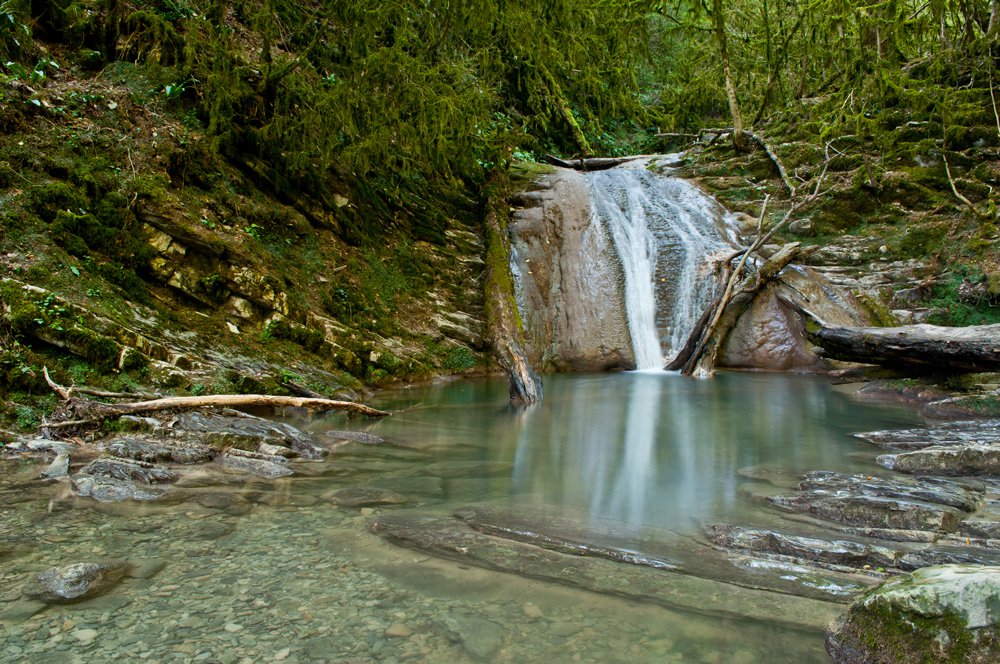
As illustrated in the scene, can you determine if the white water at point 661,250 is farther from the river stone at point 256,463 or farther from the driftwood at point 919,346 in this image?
the river stone at point 256,463

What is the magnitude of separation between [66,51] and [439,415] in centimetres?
698

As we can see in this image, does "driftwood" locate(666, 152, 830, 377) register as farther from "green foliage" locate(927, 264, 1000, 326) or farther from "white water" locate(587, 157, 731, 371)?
"green foliage" locate(927, 264, 1000, 326)

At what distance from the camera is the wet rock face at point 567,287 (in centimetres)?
1196

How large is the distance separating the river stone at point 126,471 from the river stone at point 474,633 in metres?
2.48

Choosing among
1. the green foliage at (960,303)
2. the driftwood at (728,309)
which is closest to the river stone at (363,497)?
the driftwood at (728,309)

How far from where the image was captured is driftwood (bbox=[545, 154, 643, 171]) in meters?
17.9

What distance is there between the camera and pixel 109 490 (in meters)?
3.62

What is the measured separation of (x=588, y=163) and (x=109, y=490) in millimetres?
16328

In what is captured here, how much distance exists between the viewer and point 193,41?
8.38 meters

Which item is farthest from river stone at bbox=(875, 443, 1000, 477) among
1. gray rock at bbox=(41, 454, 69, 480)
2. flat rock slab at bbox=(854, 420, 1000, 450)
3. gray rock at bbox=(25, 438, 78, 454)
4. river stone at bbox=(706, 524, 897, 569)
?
gray rock at bbox=(25, 438, 78, 454)

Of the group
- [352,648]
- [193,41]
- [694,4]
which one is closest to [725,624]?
[352,648]

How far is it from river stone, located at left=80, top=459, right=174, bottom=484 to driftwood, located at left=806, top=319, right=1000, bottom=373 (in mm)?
8423

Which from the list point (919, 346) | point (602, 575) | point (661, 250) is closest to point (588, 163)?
point (661, 250)

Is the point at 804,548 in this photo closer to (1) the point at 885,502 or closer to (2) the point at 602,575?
(1) the point at 885,502
